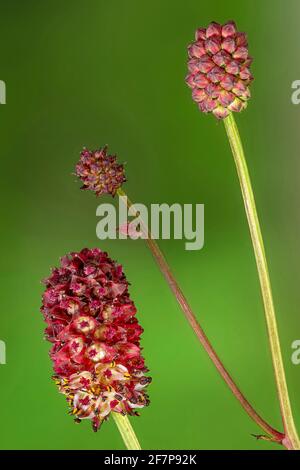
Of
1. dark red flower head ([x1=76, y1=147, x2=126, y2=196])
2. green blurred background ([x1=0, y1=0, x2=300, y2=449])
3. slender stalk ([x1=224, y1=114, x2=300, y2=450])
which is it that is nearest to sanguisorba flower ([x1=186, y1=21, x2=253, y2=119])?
slender stalk ([x1=224, y1=114, x2=300, y2=450])

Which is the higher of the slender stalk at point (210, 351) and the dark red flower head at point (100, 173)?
the dark red flower head at point (100, 173)

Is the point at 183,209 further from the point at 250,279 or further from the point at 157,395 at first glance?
the point at 157,395

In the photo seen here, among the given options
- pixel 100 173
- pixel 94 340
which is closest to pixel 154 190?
pixel 100 173

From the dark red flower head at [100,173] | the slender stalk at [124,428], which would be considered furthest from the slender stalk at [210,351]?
the slender stalk at [124,428]

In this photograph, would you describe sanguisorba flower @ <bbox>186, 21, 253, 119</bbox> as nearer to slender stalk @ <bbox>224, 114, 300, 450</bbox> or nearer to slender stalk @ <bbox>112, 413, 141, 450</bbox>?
slender stalk @ <bbox>224, 114, 300, 450</bbox>

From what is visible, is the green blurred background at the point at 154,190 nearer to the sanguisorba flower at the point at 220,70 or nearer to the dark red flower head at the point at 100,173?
the dark red flower head at the point at 100,173
